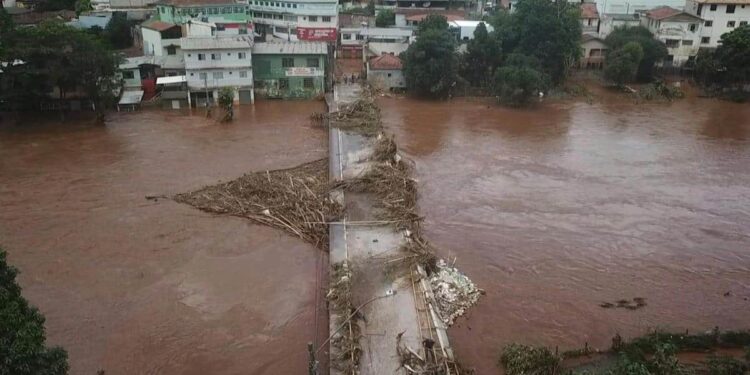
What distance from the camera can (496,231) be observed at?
1773cm

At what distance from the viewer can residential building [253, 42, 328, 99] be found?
103 ft

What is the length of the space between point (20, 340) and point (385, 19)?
38808mm

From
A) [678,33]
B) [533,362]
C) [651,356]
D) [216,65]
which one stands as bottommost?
[651,356]

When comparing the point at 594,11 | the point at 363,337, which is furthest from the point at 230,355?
the point at 594,11

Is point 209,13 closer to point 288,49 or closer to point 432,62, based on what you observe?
point 288,49

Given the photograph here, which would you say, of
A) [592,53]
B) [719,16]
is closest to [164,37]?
[592,53]

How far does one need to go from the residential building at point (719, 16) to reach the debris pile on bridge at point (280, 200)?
1141 inches

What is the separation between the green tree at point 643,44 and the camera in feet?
114

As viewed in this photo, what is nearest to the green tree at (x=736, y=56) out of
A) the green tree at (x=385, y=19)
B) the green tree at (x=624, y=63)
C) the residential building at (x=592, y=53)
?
the green tree at (x=624, y=63)

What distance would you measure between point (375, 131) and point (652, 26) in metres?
23.5

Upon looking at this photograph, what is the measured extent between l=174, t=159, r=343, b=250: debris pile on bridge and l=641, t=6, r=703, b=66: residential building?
87.9ft

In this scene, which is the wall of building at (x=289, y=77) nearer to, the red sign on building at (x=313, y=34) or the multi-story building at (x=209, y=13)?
the multi-story building at (x=209, y=13)

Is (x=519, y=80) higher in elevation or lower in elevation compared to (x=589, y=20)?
lower

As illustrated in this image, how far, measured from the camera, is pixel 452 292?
1435 cm
